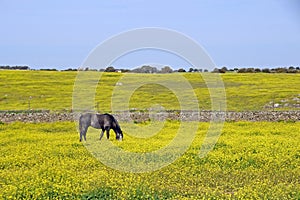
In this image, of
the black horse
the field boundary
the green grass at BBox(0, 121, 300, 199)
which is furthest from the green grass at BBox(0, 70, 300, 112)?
the green grass at BBox(0, 121, 300, 199)

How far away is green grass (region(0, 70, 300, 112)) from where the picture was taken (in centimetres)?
4994

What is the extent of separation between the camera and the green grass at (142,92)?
164 ft

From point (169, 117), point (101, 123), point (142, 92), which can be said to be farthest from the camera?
point (142, 92)

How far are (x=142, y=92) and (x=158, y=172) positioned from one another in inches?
1840

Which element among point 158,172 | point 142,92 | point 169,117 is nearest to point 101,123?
point 158,172

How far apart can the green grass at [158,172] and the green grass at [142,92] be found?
670 inches

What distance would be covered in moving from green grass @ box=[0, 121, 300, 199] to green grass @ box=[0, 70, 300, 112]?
17.0 metres

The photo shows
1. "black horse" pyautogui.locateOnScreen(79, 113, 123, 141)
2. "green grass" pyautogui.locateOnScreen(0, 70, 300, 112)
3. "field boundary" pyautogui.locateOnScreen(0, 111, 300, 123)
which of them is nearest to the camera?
"black horse" pyautogui.locateOnScreen(79, 113, 123, 141)

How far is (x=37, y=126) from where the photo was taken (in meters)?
29.4

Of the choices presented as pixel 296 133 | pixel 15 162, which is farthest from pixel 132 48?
pixel 296 133

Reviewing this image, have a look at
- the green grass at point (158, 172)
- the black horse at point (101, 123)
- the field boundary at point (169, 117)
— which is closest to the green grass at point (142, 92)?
the field boundary at point (169, 117)

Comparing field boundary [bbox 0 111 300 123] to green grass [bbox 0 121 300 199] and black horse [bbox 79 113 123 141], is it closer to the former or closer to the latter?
black horse [bbox 79 113 123 141]

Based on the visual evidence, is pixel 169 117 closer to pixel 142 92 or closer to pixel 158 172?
pixel 158 172

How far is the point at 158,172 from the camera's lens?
48.7 feet
